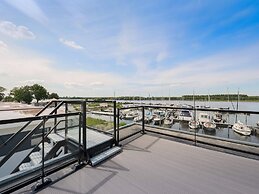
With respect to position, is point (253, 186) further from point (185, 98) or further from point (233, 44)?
point (185, 98)

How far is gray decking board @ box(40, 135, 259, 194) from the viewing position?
1.69 metres

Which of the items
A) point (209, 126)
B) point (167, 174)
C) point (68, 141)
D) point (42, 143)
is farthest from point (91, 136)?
point (209, 126)

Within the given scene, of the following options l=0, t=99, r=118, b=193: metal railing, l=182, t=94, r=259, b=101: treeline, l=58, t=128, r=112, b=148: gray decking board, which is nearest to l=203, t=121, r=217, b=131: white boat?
l=58, t=128, r=112, b=148: gray decking board

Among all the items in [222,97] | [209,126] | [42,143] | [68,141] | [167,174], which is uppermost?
[222,97]

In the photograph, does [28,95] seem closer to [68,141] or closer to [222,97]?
[68,141]

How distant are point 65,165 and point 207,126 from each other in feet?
45.5

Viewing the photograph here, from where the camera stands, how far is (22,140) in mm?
1856

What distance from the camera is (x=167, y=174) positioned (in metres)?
2.03

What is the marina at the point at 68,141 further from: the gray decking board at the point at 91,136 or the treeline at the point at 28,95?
the treeline at the point at 28,95

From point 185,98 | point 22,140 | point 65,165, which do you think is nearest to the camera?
point 22,140

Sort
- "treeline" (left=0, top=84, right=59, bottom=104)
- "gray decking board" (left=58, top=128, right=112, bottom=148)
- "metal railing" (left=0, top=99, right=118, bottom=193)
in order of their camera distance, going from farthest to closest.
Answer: "treeline" (left=0, top=84, right=59, bottom=104), "gray decking board" (left=58, top=128, right=112, bottom=148), "metal railing" (left=0, top=99, right=118, bottom=193)

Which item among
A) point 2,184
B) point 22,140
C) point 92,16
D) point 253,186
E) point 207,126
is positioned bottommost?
point 207,126

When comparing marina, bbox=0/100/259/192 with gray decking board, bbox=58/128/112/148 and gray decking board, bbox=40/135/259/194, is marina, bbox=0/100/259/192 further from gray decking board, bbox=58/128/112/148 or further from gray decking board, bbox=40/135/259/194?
gray decking board, bbox=40/135/259/194

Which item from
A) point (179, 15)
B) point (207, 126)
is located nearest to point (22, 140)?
point (179, 15)
